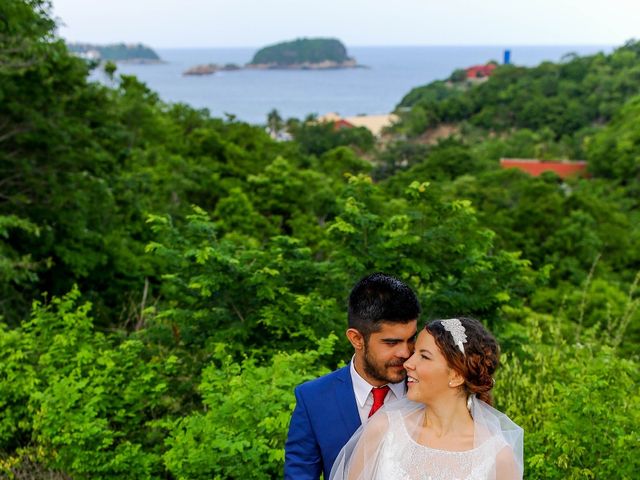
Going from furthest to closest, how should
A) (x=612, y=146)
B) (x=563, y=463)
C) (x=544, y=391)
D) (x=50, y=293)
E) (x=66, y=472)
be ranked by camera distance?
A: (x=612, y=146), (x=50, y=293), (x=544, y=391), (x=66, y=472), (x=563, y=463)

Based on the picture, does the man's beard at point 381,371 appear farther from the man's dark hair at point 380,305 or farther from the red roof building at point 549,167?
the red roof building at point 549,167

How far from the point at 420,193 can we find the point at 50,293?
29.8 feet

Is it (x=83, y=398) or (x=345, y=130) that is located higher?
(x=83, y=398)

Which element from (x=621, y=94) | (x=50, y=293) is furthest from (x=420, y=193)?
(x=621, y=94)

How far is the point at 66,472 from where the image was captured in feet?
15.7

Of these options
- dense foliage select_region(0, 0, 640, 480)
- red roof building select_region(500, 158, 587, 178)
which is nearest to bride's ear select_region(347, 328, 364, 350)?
dense foliage select_region(0, 0, 640, 480)

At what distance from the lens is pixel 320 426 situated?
8.88ft

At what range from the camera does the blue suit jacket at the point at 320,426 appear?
270cm

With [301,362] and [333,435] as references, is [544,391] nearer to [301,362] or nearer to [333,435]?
[301,362]

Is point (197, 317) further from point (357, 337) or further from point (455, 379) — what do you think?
point (455, 379)

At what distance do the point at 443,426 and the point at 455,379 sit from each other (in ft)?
0.68

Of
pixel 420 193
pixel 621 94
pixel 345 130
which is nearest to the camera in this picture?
pixel 420 193

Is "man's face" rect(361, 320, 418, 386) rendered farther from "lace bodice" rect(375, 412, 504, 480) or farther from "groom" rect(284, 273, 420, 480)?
"lace bodice" rect(375, 412, 504, 480)

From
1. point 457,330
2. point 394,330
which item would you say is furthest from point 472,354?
point 394,330
